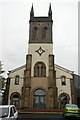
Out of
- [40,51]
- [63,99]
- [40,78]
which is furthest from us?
[40,51]

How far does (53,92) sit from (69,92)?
4423mm

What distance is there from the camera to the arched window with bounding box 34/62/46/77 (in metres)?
33.3

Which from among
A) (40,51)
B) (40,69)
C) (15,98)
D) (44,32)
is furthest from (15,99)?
(44,32)

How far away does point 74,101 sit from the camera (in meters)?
32.8

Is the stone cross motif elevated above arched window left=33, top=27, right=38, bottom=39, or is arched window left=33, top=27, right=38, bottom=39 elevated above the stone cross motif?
arched window left=33, top=27, right=38, bottom=39

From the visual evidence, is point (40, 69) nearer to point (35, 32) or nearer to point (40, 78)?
point (40, 78)

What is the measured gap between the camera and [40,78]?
33.0 metres

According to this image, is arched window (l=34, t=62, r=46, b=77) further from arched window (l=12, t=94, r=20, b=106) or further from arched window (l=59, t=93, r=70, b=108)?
arched window (l=12, t=94, r=20, b=106)

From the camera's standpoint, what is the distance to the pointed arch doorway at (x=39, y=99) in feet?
104

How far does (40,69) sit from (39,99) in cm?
580

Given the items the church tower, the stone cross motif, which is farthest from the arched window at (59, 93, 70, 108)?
the stone cross motif

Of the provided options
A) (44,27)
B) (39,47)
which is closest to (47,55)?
(39,47)

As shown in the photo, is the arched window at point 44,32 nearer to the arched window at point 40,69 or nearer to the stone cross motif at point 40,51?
the stone cross motif at point 40,51

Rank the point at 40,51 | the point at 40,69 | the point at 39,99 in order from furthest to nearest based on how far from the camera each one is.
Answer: the point at 40,51 → the point at 40,69 → the point at 39,99
